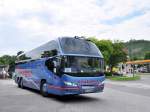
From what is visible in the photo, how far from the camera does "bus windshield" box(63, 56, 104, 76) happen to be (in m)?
13.9

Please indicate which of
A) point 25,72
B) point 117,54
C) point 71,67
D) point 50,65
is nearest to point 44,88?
point 50,65

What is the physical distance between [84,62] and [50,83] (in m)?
2.32

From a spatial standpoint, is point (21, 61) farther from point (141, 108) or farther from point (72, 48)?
point (141, 108)

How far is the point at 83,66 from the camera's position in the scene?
14258 mm

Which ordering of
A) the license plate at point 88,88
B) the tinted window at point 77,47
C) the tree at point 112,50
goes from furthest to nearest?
the tree at point 112,50 → the tinted window at point 77,47 → the license plate at point 88,88

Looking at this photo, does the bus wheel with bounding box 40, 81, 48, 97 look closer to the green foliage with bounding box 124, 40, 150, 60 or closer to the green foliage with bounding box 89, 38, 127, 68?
the green foliage with bounding box 89, 38, 127, 68

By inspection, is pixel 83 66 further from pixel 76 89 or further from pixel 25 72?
pixel 25 72

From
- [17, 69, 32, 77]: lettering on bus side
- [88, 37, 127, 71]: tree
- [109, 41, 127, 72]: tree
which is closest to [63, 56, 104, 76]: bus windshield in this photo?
[17, 69, 32, 77]: lettering on bus side

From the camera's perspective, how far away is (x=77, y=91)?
45.8ft

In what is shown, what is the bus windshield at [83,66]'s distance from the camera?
1390 cm

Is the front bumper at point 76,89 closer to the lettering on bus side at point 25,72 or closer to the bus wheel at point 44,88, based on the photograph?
the bus wheel at point 44,88

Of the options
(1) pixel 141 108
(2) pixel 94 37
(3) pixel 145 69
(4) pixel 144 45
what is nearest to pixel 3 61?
(3) pixel 145 69

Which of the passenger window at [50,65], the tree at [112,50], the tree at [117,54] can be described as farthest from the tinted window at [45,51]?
the tree at [117,54]

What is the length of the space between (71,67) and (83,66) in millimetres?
652
